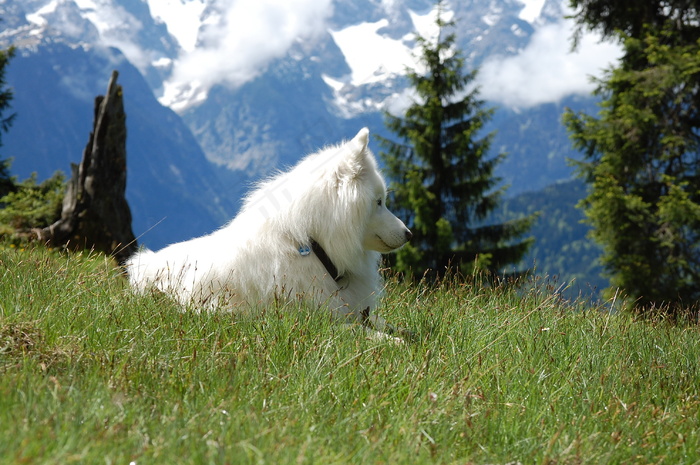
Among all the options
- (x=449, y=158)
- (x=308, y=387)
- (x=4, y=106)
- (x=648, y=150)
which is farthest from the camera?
(x=449, y=158)

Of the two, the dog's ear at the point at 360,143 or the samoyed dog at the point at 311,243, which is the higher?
the dog's ear at the point at 360,143

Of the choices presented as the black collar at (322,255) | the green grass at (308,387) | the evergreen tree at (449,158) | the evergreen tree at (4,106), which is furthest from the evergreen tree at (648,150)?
the evergreen tree at (4,106)

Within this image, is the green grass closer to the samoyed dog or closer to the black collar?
the samoyed dog

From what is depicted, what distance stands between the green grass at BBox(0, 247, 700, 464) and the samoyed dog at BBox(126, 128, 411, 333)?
0.29 m

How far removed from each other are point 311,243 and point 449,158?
18.1 metres

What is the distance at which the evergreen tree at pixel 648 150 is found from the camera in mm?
14703

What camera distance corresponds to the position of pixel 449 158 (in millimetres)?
22047

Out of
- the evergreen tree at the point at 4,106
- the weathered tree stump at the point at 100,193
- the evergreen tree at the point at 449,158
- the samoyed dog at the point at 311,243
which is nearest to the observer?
the samoyed dog at the point at 311,243

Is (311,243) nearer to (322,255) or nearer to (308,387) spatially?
(322,255)

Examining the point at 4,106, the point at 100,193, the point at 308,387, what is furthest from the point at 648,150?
the point at 4,106

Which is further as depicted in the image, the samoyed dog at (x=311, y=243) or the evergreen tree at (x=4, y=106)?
the evergreen tree at (x=4, y=106)

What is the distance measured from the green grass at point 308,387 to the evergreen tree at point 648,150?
11.6 m

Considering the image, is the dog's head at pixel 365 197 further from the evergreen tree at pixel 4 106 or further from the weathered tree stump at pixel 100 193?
the evergreen tree at pixel 4 106

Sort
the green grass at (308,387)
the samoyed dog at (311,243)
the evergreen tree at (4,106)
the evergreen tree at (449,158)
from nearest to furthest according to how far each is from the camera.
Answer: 1. the green grass at (308,387)
2. the samoyed dog at (311,243)
3. the evergreen tree at (4,106)
4. the evergreen tree at (449,158)
